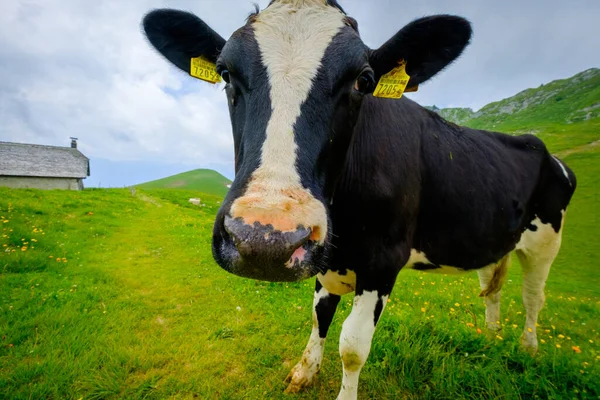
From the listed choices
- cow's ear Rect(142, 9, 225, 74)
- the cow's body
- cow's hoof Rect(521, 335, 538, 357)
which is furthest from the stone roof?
cow's hoof Rect(521, 335, 538, 357)

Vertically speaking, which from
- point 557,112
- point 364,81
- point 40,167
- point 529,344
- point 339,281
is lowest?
point 529,344

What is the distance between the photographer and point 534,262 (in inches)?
181

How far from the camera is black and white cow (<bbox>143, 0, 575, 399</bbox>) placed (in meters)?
1.56

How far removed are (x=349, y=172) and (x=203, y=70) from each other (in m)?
1.87

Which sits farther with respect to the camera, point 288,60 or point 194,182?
point 194,182

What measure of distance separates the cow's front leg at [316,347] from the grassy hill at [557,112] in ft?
233

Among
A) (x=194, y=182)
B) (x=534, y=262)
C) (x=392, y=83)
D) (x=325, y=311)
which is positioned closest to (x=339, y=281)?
(x=325, y=311)

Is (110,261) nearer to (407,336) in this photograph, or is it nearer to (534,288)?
(407,336)

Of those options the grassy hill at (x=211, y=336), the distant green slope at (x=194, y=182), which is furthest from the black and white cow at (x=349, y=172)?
the distant green slope at (x=194, y=182)

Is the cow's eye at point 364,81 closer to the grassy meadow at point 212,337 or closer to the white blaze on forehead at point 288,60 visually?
the white blaze on forehead at point 288,60

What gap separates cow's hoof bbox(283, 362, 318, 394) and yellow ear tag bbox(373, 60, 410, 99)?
309 cm

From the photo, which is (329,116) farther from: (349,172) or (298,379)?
(298,379)

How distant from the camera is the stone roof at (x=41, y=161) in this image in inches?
1359

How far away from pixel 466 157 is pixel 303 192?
111 inches
